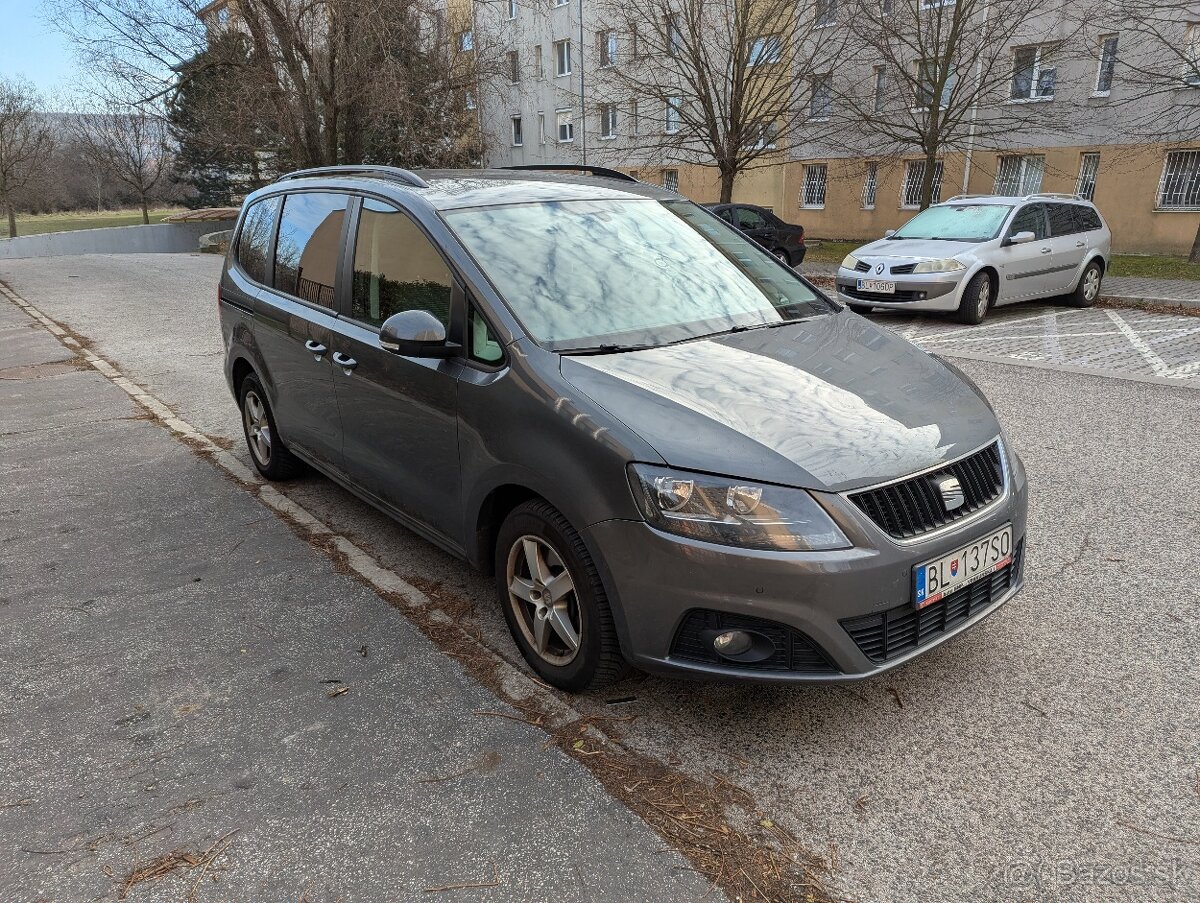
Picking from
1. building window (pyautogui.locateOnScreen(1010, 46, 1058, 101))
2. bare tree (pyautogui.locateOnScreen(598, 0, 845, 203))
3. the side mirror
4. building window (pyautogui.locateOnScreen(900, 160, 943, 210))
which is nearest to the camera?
the side mirror

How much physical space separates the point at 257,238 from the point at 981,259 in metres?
9.31

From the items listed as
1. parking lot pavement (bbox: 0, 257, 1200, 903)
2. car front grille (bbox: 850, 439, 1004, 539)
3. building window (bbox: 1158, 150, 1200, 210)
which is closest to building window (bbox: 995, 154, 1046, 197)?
building window (bbox: 1158, 150, 1200, 210)

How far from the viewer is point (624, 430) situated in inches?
107

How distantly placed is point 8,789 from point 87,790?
0.25 meters

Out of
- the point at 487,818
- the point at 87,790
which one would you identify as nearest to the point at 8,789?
the point at 87,790

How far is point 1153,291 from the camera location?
1508 centimetres

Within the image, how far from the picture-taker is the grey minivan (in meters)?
2.62

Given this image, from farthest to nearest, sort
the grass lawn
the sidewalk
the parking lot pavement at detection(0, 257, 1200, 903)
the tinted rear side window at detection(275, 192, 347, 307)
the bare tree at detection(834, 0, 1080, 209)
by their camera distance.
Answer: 1. the grass lawn
2. the bare tree at detection(834, 0, 1080, 209)
3. the sidewalk
4. the tinted rear side window at detection(275, 192, 347, 307)
5. the parking lot pavement at detection(0, 257, 1200, 903)

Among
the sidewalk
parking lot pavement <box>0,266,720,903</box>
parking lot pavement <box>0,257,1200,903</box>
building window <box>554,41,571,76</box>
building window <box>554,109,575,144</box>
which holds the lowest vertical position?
parking lot pavement <box>0,266,720,903</box>

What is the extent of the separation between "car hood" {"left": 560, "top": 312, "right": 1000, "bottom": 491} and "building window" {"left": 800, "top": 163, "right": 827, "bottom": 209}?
31.4 meters

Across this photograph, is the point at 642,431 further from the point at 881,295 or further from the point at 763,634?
the point at 881,295

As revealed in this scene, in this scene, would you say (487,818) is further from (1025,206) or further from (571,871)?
(1025,206)

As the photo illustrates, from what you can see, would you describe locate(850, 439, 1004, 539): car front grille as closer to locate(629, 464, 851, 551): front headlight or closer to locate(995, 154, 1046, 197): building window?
locate(629, 464, 851, 551): front headlight

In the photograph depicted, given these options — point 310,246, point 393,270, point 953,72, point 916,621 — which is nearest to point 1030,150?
point 953,72
